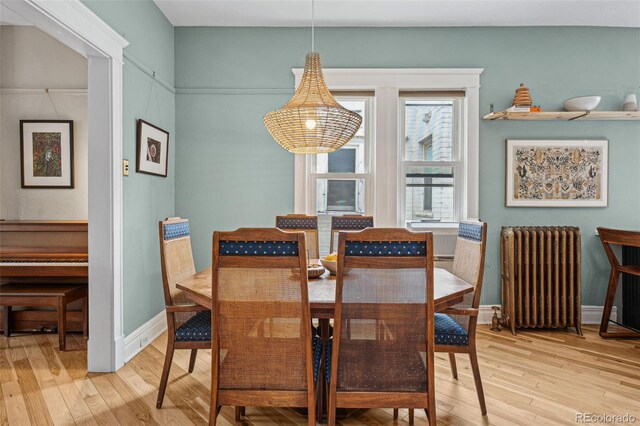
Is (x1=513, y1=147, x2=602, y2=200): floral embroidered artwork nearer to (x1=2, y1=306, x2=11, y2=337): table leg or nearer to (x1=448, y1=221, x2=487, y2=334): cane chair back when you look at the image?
(x1=448, y1=221, x2=487, y2=334): cane chair back

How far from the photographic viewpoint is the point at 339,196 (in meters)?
3.92

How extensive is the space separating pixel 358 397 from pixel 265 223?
2.43 metres

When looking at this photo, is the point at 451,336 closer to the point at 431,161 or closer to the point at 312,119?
the point at 312,119

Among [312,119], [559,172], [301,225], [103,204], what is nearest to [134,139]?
[103,204]

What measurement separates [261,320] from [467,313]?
1137mm

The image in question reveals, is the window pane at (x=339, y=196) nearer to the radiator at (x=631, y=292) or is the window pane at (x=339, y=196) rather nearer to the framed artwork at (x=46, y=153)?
the framed artwork at (x=46, y=153)

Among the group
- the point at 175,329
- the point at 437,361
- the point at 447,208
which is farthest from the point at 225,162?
the point at 437,361

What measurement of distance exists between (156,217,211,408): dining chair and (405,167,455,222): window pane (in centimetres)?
237

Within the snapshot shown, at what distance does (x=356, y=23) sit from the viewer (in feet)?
12.0

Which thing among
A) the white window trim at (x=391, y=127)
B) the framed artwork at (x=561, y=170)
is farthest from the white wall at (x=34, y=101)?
the framed artwork at (x=561, y=170)

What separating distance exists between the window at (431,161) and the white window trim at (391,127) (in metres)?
0.10

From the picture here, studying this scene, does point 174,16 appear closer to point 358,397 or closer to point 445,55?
point 445,55

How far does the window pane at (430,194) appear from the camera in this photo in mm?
3873

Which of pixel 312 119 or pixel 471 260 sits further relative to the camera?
pixel 471 260
